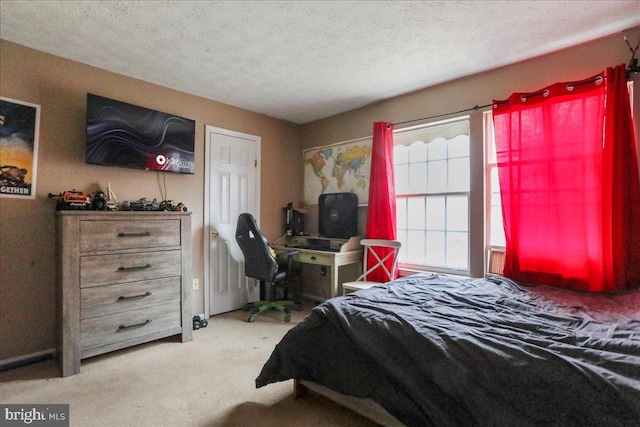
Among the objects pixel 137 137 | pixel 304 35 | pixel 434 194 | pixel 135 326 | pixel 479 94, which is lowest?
pixel 135 326

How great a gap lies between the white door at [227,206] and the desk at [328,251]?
1.92 ft

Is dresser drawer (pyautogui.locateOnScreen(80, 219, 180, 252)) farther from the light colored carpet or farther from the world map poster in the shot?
the world map poster

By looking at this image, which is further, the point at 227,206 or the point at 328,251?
the point at 227,206

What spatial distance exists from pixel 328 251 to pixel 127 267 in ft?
6.05

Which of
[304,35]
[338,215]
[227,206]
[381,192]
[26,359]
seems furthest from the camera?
[338,215]

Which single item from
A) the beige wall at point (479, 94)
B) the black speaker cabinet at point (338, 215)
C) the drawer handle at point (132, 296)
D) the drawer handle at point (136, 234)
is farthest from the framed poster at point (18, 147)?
the beige wall at point (479, 94)

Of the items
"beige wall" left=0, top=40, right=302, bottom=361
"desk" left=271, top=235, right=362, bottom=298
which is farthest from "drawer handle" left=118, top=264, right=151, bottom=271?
"desk" left=271, top=235, right=362, bottom=298

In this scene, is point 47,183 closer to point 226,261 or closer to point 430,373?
point 226,261

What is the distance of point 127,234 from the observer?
235cm

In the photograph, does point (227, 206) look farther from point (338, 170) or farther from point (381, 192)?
point (381, 192)

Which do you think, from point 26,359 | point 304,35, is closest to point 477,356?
point 304,35

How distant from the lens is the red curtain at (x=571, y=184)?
78.4 inches

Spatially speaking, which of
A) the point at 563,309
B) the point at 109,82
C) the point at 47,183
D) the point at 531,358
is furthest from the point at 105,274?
the point at 563,309

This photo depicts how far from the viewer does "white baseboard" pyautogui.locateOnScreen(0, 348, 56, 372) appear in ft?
7.09
